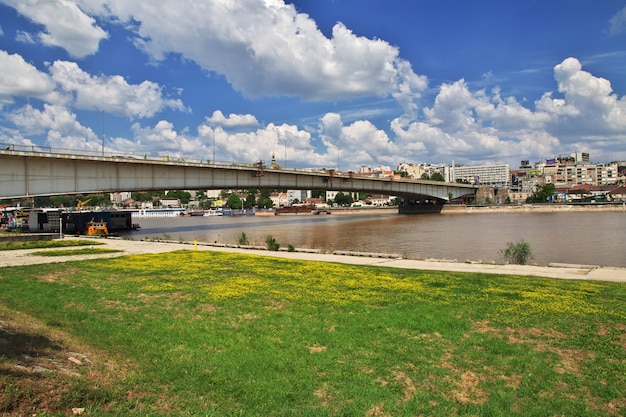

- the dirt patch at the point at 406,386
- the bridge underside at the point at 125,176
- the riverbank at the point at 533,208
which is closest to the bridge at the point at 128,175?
the bridge underside at the point at 125,176

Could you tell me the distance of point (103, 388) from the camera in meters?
6.23

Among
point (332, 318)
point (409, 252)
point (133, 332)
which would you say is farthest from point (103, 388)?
point (409, 252)

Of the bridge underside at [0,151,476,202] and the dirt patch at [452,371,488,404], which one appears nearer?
the dirt patch at [452,371,488,404]

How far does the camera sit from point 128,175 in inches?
1841

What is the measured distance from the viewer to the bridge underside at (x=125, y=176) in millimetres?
36531

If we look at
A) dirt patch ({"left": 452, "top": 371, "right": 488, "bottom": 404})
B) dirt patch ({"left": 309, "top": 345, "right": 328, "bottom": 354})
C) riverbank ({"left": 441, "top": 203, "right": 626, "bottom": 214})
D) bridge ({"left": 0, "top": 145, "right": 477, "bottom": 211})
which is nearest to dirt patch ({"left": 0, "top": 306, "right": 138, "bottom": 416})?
dirt patch ({"left": 309, "top": 345, "right": 328, "bottom": 354})

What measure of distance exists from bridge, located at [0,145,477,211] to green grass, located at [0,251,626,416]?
2668cm

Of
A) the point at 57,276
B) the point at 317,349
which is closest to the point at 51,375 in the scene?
the point at 317,349

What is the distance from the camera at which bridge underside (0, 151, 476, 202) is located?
3653 centimetres

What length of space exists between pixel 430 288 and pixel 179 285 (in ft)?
27.1

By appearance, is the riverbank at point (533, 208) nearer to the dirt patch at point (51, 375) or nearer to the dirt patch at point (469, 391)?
the dirt patch at point (469, 391)

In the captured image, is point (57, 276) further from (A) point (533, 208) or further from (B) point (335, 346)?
(A) point (533, 208)

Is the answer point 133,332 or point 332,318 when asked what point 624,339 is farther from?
point 133,332

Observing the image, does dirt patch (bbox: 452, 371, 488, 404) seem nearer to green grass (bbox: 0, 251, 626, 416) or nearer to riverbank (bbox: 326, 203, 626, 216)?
green grass (bbox: 0, 251, 626, 416)
